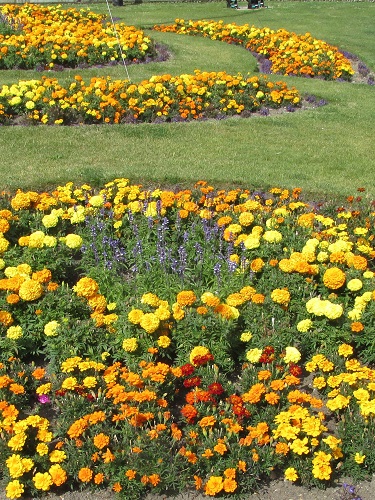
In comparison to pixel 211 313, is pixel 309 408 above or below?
below

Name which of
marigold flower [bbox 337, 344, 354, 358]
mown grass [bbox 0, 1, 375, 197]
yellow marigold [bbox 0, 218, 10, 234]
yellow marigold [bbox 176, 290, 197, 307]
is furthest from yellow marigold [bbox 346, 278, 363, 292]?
yellow marigold [bbox 0, 218, 10, 234]

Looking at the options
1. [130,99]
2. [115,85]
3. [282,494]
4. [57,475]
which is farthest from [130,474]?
[115,85]

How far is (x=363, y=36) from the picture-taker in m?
19.6

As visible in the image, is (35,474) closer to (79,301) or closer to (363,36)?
(79,301)

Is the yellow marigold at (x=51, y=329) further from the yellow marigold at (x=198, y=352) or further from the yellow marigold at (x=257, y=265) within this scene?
the yellow marigold at (x=257, y=265)

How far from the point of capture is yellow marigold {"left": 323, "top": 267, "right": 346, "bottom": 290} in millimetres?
4543

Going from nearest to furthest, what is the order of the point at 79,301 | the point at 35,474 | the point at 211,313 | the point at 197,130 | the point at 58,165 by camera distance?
the point at 35,474 → the point at 211,313 → the point at 79,301 → the point at 58,165 → the point at 197,130

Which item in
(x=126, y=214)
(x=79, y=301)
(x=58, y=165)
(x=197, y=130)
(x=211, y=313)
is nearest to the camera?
(x=211, y=313)

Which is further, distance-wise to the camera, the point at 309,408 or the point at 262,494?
the point at 309,408

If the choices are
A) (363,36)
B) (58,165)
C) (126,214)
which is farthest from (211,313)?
(363,36)

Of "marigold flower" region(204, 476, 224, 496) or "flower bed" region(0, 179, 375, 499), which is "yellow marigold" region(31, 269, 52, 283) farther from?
"marigold flower" region(204, 476, 224, 496)

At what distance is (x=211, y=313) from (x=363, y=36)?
694 inches

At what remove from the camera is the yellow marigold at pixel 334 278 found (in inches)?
179

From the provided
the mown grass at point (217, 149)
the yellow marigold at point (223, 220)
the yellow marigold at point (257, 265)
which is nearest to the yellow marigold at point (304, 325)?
the yellow marigold at point (257, 265)
